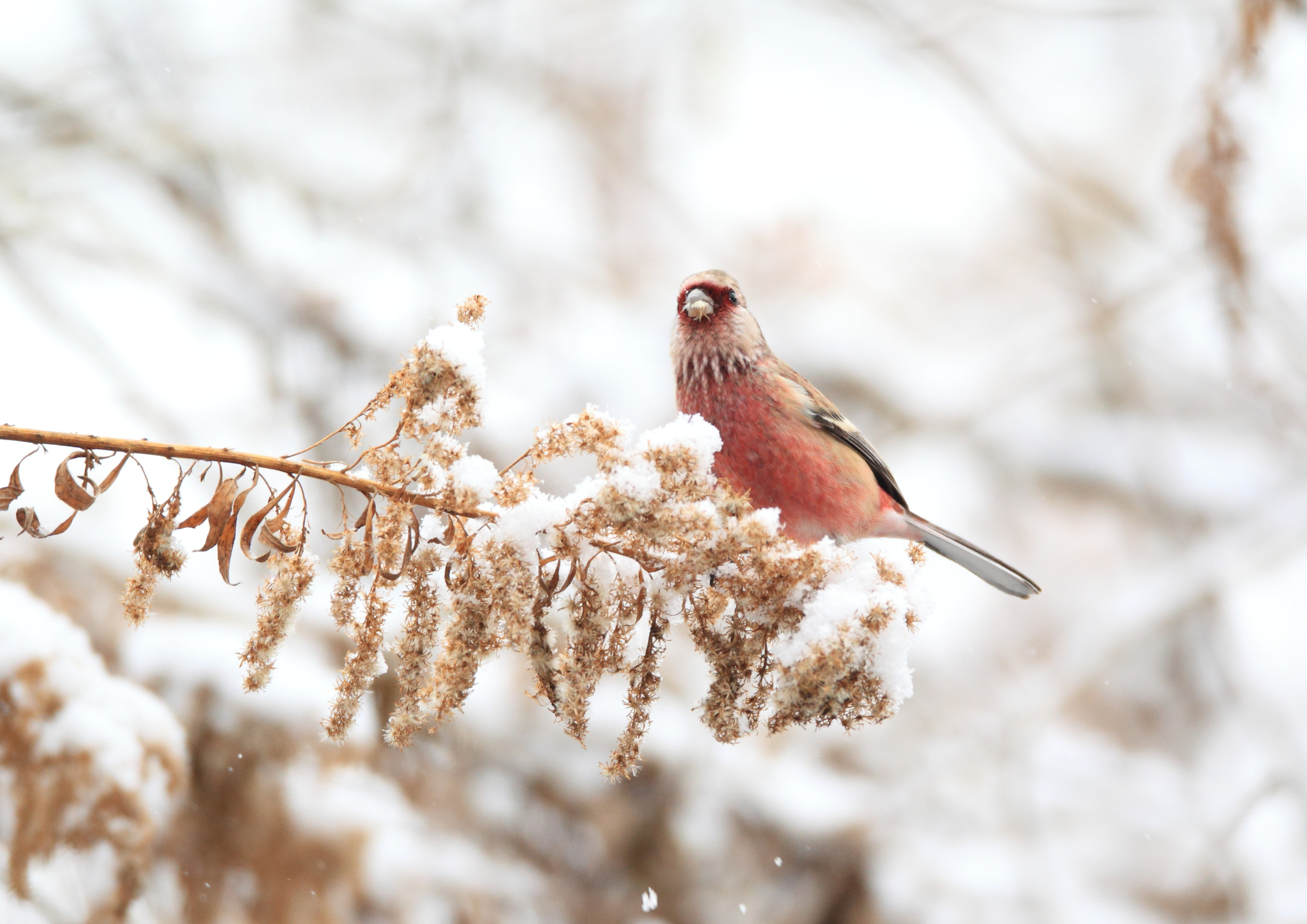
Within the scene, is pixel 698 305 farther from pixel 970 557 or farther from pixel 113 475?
pixel 113 475

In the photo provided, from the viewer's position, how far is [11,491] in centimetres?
149

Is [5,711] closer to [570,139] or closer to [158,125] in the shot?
[158,125]

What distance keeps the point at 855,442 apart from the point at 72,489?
2485 millimetres

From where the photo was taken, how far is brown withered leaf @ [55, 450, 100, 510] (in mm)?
1553

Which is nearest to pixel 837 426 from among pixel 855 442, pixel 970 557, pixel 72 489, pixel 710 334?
pixel 855 442

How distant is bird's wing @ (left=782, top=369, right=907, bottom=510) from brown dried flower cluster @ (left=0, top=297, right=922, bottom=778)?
4.97 ft

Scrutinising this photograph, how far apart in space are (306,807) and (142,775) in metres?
0.74

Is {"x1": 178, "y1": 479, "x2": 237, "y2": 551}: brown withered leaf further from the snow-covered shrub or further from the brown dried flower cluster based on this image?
the snow-covered shrub

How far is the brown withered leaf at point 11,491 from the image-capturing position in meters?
1.47

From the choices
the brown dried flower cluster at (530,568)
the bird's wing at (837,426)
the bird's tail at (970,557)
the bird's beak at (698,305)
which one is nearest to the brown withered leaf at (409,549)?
the brown dried flower cluster at (530,568)

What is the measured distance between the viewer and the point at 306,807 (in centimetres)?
315

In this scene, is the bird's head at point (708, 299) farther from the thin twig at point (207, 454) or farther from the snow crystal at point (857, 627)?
the thin twig at point (207, 454)

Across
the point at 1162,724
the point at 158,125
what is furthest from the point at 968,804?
the point at 158,125

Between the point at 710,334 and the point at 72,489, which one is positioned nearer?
the point at 72,489
